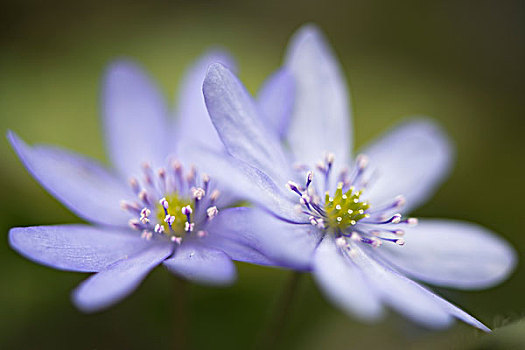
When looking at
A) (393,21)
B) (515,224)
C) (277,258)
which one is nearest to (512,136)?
(515,224)

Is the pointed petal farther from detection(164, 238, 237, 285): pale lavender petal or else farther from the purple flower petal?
detection(164, 238, 237, 285): pale lavender petal

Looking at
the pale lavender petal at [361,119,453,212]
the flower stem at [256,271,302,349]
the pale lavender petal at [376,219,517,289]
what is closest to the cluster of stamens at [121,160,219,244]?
the flower stem at [256,271,302,349]

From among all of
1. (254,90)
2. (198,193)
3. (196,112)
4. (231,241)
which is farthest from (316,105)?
(254,90)

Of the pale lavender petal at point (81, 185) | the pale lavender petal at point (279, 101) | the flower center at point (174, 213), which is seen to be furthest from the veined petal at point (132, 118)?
the pale lavender petal at point (279, 101)

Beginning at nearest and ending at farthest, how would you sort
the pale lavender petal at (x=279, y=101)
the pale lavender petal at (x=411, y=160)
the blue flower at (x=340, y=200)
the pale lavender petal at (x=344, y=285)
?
the pale lavender petal at (x=344, y=285), the blue flower at (x=340, y=200), the pale lavender petal at (x=279, y=101), the pale lavender petal at (x=411, y=160)

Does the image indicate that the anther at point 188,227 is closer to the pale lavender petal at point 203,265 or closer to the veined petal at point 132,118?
the pale lavender petal at point 203,265

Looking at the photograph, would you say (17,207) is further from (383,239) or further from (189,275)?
(383,239)
